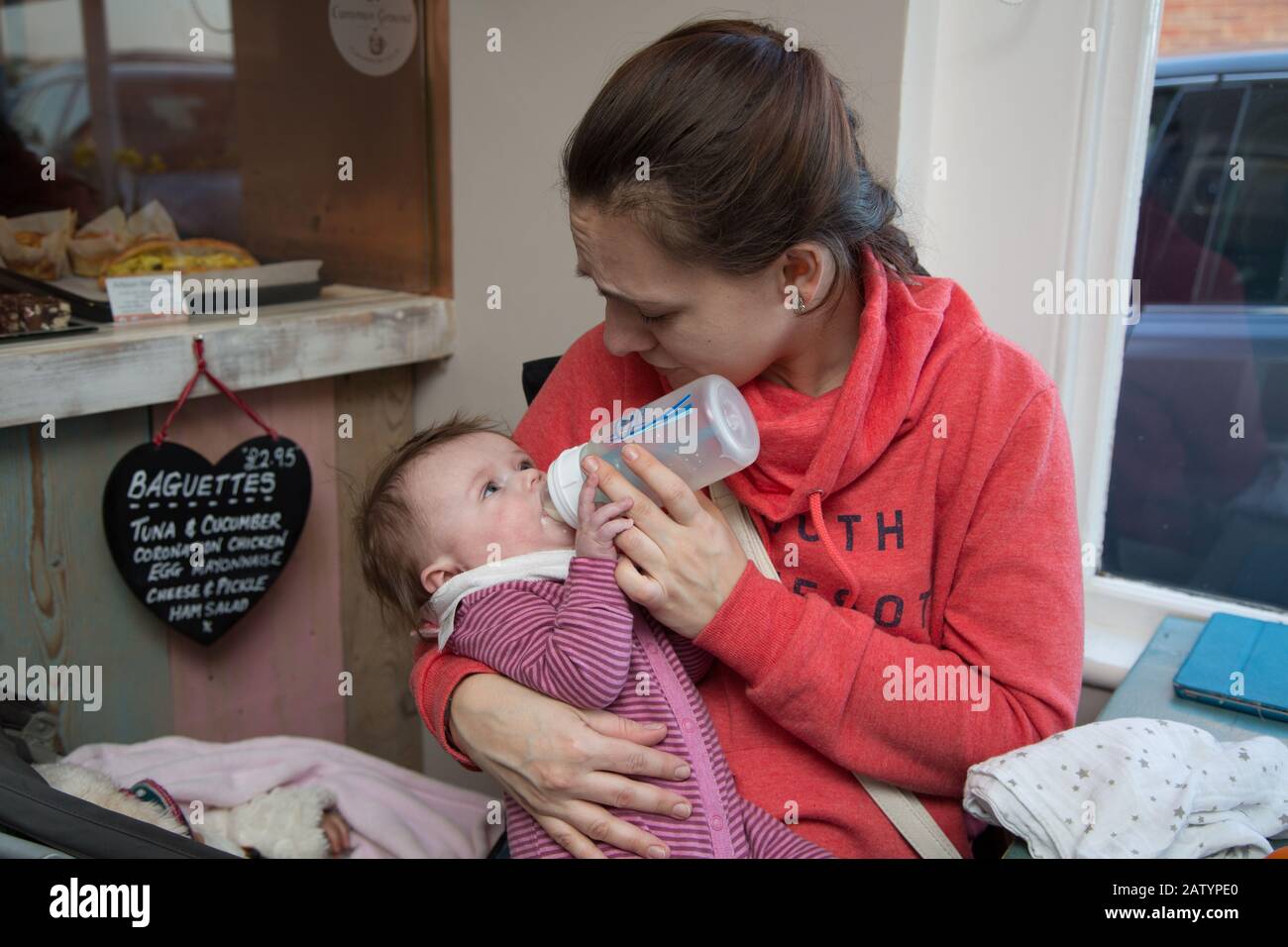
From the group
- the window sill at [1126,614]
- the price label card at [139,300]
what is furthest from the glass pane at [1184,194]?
the price label card at [139,300]

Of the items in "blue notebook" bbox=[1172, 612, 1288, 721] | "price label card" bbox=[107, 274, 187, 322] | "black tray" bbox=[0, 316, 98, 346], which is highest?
"price label card" bbox=[107, 274, 187, 322]

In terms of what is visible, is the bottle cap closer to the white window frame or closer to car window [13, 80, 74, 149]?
the white window frame

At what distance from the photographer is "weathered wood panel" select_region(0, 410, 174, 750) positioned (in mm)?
1639

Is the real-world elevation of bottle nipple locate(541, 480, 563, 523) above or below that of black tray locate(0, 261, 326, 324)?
below

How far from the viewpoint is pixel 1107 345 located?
1632mm

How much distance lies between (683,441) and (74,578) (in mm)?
1087

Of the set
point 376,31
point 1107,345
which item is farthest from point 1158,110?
point 376,31

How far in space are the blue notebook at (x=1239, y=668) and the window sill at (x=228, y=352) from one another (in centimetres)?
142

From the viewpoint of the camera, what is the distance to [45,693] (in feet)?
5.63

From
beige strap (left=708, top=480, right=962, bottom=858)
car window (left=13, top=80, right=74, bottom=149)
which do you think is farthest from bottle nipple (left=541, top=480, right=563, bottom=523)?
car window (left=13, top=80, right=74, bottom=149)

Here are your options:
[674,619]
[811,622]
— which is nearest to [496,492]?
[674,619]

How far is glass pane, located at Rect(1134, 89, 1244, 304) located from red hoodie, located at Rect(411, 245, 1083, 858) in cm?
52

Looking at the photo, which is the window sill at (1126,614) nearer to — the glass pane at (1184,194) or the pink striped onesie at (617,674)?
the glass pane at (1184,194)

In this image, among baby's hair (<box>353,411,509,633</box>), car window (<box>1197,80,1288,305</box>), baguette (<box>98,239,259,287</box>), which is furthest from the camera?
baguette (<box>98,239,259,287</box>)
